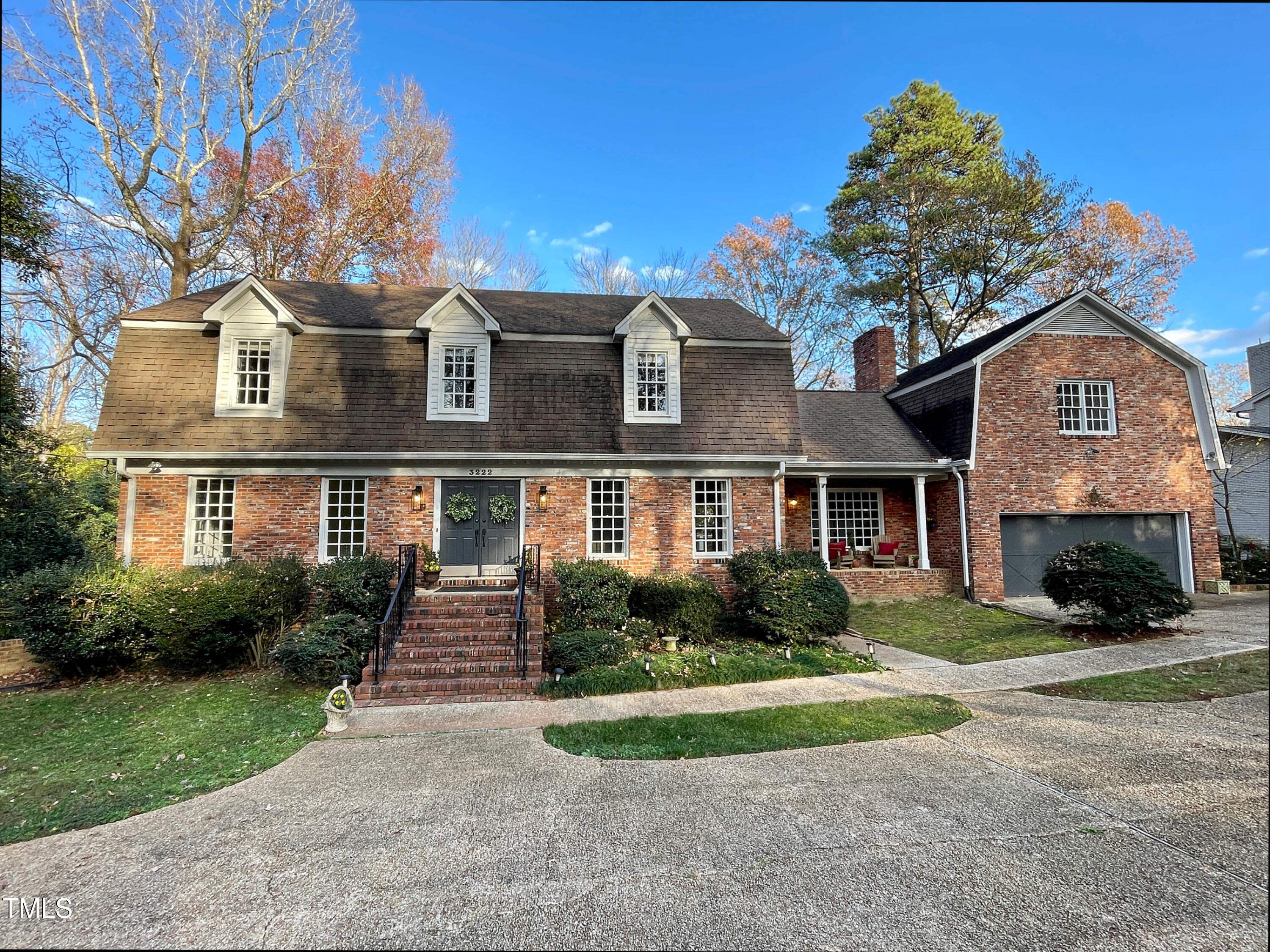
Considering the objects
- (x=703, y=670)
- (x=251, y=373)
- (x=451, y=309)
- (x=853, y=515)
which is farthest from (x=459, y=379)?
(x=853, y=515)

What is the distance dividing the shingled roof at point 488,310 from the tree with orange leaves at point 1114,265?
15.2 meters

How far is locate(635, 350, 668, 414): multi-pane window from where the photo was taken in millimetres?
12609

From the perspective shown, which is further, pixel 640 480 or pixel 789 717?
pixel 640 480

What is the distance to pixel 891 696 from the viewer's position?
24.5ft

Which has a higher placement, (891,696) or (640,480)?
(640,480)

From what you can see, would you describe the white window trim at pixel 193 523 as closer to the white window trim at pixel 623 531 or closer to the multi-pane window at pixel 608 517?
the white window trim at pixel 623 531

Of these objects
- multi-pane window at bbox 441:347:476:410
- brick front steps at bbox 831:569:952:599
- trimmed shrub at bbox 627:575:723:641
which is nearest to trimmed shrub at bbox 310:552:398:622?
multi-pane window at bbox 441:347:476:410

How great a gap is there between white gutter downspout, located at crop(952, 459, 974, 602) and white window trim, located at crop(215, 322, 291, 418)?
15.2 meters

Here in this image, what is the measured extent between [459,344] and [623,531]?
5.25m

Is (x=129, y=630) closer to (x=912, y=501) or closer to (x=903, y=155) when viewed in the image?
(x=912, y=501)

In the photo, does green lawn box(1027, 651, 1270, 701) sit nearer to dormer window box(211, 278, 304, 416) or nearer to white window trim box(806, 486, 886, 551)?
white window trim box(806, 486, 886, 551)

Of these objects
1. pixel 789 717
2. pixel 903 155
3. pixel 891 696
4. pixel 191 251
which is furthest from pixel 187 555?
pixel 903 155

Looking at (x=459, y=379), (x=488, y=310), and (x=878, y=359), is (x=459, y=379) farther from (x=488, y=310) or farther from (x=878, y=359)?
(x=878, y=359)

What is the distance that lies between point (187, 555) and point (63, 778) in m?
6.43
